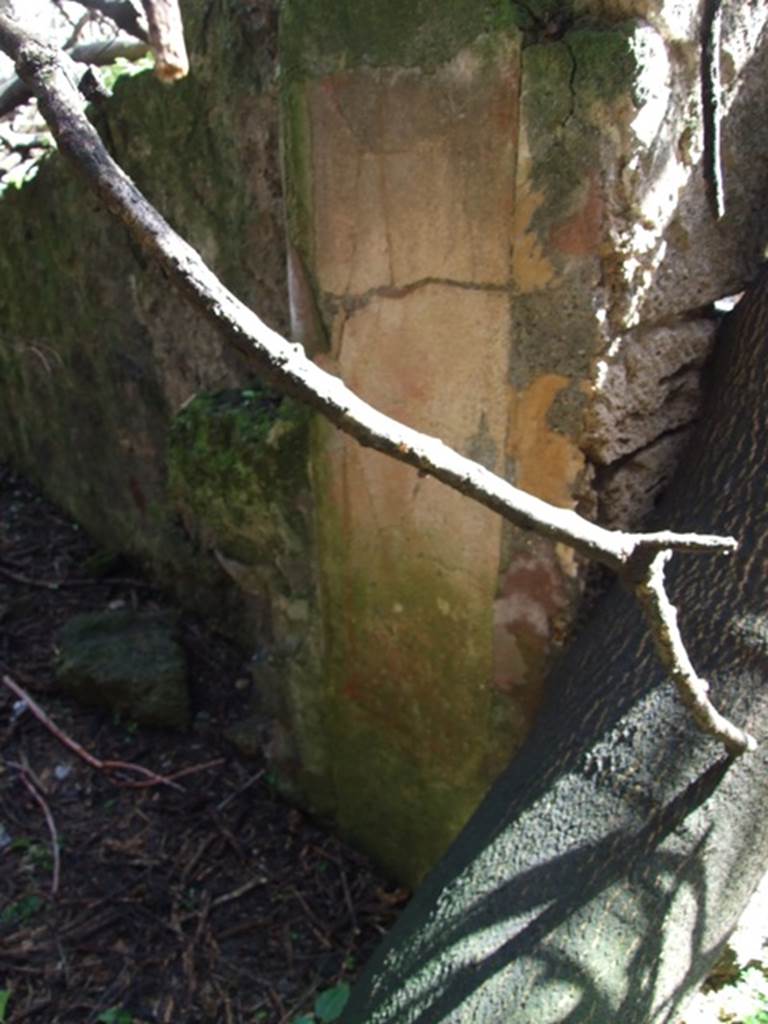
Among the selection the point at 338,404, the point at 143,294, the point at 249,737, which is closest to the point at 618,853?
the point at 338,404

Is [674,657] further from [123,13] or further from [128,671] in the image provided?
[128,671]

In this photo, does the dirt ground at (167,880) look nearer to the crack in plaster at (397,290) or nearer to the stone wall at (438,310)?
the stone wall at (438,310)

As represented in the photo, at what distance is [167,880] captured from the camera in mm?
2461

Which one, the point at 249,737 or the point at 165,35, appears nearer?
the point at 165,35

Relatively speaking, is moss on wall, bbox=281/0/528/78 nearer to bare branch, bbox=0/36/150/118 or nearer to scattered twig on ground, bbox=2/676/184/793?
scattered twig on ground, bbox=2/676/184/793

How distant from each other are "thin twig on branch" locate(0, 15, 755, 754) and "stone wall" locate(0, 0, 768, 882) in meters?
0.71

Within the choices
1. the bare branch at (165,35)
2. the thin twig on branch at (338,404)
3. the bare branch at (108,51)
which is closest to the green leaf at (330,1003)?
the thin twig on branch at (338,404)

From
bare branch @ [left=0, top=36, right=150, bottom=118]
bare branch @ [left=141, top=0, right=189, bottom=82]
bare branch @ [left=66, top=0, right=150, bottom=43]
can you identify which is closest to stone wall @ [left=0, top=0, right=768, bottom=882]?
bare branch @ [left=66, top=0, right=150, bottom=43]

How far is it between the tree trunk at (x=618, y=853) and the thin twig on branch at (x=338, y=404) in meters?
0.42

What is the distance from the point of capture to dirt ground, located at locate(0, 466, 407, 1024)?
2.19 m

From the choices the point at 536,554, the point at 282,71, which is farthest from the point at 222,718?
the point at 282,71

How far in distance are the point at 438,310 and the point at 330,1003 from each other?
1444 millimetres

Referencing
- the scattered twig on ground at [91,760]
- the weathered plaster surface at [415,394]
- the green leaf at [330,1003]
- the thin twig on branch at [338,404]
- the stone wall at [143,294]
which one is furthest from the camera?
the scattered twig on ground at [91,760]

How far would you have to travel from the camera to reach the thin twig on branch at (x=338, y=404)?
2.90 ft
